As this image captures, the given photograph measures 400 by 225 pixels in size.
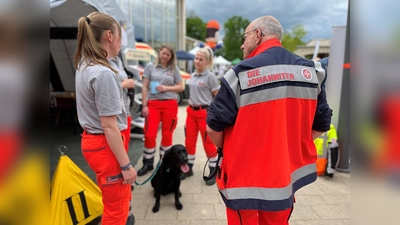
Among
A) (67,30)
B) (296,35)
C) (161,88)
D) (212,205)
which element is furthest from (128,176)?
(296,35)

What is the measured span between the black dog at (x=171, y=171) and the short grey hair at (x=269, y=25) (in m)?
1.91

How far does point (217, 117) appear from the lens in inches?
57.9

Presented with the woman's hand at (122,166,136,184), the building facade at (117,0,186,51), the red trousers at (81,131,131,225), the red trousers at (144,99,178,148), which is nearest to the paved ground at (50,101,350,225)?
the red trousers at (144,99,178,148)

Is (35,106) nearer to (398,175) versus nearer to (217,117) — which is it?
(217,117)

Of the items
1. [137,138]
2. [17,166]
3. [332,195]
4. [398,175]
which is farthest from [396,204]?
[137,138]

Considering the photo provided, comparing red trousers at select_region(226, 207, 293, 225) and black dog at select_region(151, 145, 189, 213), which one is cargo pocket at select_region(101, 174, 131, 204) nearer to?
red trousers at select_region(226, 207, 293, 225)

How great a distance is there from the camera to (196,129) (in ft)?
12.9

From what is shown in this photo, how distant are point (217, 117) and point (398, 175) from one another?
89 centimetres

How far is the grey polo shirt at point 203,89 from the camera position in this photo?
3814 millimetres

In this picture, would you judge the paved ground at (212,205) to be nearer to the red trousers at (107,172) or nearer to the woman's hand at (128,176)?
the red trousers at (107,172)

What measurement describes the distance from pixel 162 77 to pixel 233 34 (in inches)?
1838

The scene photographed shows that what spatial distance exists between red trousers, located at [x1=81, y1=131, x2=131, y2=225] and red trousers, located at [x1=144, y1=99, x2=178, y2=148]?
2078mm

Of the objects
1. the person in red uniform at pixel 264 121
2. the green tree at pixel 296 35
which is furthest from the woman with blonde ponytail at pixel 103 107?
the green tree at pixel 296 35

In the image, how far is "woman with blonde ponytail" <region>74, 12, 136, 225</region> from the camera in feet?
5.15
